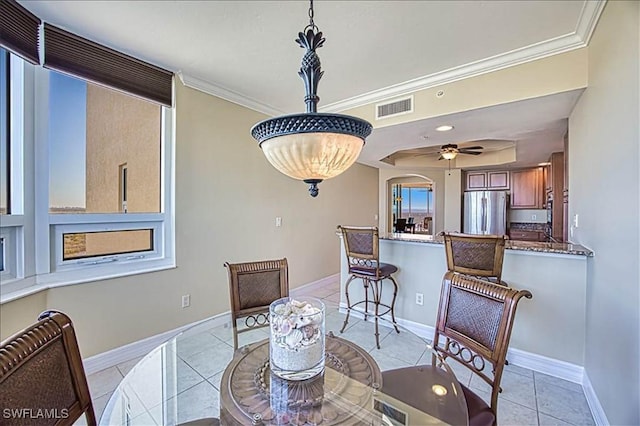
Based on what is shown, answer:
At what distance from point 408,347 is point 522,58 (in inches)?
97.8

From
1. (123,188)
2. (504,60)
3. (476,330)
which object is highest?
(504,60)

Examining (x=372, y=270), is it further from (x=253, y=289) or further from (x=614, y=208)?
(x=614, y=208)

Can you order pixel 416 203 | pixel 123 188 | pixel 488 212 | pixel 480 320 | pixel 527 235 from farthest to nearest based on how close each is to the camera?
pixel 416 203
pixel 488 212
pixel 527 235
pixel 123 188
pixel 480 320

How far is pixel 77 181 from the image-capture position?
91.2 inches

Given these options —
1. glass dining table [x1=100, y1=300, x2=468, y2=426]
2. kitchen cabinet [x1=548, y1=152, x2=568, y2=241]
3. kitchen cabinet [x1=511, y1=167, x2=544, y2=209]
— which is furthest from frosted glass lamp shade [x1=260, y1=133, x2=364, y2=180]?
kitchen cabinet [x1=511, y1=167, x2=544, y2=209]

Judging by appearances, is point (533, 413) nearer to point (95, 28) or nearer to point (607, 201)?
point (607, 201)

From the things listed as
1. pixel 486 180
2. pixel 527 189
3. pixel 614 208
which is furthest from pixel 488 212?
pixel 614 208

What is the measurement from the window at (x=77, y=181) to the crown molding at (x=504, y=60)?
2143mm

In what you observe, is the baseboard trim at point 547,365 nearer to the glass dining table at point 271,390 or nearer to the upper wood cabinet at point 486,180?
the glass dining table at point 271,390

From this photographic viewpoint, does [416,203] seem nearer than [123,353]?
No

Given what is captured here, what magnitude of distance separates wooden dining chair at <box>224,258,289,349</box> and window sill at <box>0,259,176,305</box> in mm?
1107

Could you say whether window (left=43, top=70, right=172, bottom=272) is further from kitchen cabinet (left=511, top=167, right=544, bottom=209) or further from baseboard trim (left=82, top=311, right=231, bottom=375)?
kitchen cabinet (left=511, top=167, right=544, bottom=209)

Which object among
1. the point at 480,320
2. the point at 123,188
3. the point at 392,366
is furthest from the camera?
the point at 123,188

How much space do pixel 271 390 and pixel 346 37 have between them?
2242 millimetres
